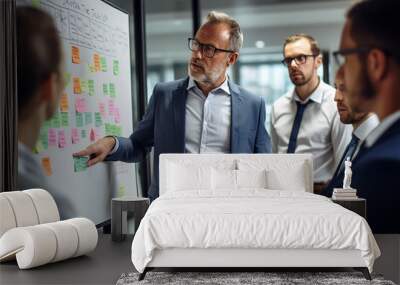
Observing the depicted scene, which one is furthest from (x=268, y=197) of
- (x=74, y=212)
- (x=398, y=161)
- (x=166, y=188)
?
(x=398, y=161)

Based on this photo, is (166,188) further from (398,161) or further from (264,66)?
(398,161)

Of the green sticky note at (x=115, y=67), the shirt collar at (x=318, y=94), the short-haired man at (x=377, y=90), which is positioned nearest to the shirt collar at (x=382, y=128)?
the short-haired man at (x=377, y=90)

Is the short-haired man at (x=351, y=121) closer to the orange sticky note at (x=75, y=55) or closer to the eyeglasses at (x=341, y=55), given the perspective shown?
the eyeglasses at (x=341, y=55)

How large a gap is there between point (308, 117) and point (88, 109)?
2.21 meters

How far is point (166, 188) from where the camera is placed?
20.7 feet

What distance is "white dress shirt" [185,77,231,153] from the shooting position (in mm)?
6730

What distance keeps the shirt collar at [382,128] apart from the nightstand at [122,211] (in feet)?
8.37

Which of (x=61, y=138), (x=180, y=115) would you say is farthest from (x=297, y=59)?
(x=61, y=138)

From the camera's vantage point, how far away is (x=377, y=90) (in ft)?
23.9

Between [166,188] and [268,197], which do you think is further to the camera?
[166,188]

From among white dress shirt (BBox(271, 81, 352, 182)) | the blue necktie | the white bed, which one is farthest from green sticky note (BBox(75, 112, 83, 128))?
the blue necktie

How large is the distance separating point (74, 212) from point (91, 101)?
1.07 metres

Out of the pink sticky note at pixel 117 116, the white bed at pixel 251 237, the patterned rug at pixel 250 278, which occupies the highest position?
the pink sticky note at pixel 117 116

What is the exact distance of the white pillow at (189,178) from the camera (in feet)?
19.7
